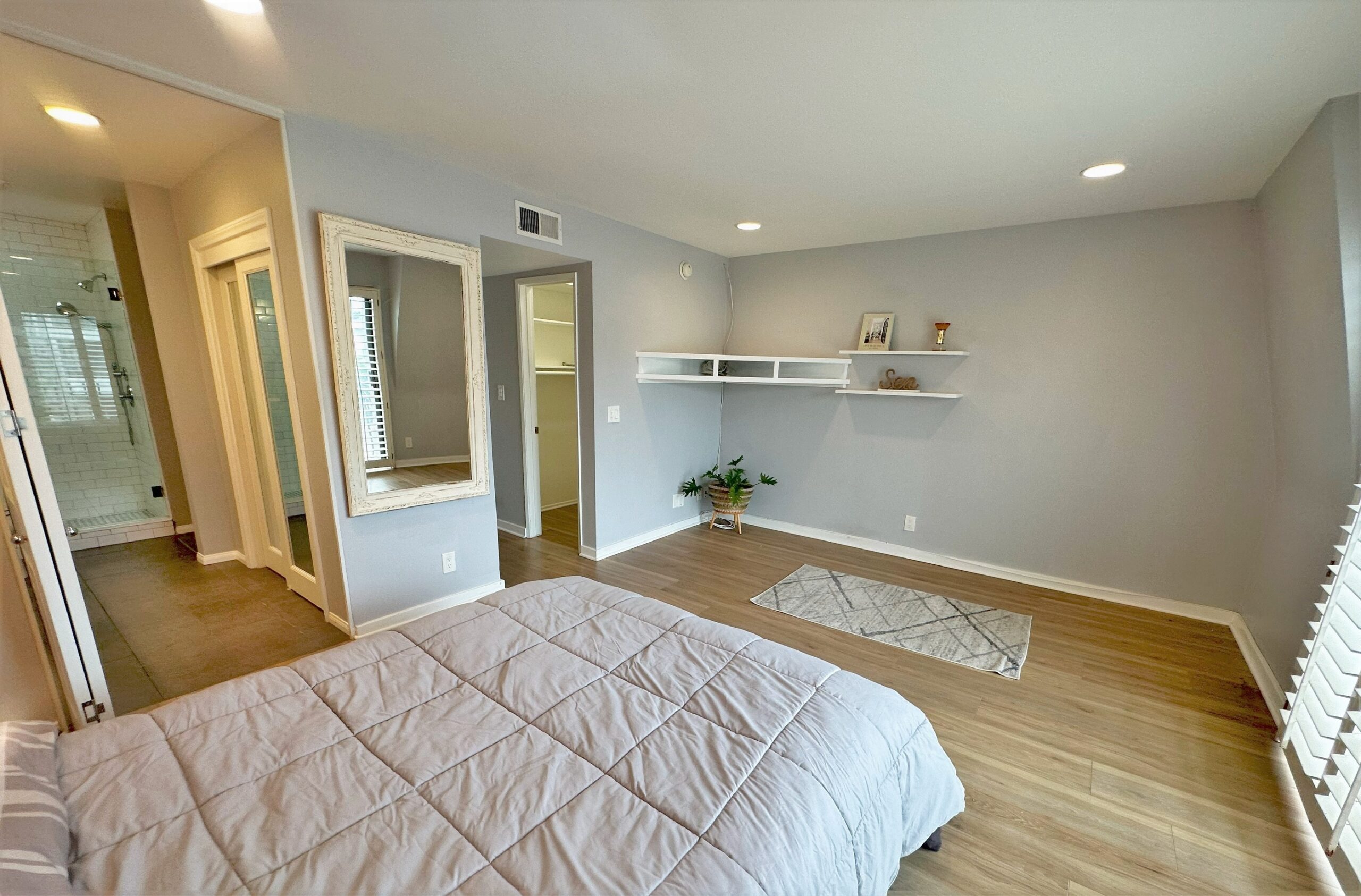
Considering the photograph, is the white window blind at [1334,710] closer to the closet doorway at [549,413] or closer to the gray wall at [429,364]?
the gray wall at [429,364]

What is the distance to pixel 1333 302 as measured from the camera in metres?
1.89

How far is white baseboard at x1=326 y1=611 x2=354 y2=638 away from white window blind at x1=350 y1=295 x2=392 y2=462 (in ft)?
2.83

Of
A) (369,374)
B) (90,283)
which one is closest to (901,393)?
(369,374)

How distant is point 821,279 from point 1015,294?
135 cm

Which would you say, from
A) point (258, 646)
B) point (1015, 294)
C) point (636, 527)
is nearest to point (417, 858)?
point (258, 646)

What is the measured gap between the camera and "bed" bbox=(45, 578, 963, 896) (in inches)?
34.5

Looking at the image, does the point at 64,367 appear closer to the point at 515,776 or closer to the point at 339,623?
the point at 339,623

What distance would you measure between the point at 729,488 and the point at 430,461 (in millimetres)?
2430

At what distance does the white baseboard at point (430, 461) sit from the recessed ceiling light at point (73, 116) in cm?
182

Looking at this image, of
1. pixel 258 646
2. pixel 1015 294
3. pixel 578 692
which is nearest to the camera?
pixel 578 692

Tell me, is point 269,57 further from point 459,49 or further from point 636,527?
point 636,527

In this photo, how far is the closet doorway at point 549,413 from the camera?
13.1ft

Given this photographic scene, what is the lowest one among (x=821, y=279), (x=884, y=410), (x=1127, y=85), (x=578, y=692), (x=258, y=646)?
(x=258, y=646)

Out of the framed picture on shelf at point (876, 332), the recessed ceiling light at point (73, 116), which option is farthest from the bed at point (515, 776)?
the framed picture on shelf at point (876, 332)
